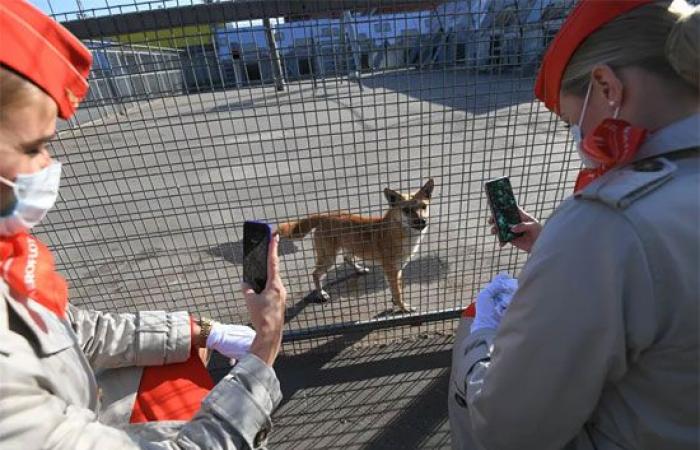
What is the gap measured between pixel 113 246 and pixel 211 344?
3.74m

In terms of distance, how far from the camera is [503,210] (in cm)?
197

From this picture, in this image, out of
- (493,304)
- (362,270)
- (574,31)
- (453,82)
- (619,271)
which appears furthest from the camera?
(362,270)

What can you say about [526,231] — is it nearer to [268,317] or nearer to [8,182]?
[268,317]

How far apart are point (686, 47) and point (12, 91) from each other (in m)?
1.34

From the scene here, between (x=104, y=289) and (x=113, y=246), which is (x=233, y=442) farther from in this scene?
(x=113, y=246)

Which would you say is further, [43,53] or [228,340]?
[228,340]

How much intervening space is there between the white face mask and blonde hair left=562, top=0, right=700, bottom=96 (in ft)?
4.47

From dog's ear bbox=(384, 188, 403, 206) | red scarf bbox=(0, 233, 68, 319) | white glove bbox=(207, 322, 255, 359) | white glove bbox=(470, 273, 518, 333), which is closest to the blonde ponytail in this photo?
white glove bbox=(470, 273, 518, 333)

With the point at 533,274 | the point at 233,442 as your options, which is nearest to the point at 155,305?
the point at 233,442

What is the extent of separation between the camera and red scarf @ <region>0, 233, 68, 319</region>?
1.09 metres

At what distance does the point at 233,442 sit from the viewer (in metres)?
1.12

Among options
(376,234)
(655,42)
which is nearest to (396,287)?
(376,234)

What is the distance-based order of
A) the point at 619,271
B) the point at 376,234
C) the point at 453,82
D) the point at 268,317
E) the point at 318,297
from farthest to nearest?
the point at 318,297 → the point at 376,234 → the point at 453,82 → the point at 268,317 → the point at 619,271

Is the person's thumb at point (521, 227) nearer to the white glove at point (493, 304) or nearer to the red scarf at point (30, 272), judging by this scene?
the white glove at point (493, 304)
